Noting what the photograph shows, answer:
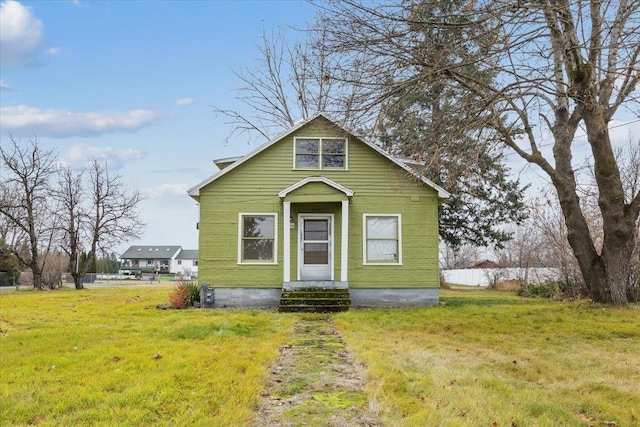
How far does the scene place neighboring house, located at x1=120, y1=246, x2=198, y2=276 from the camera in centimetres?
9000

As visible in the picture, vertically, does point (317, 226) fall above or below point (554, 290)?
above

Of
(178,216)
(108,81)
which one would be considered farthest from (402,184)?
(178,216)

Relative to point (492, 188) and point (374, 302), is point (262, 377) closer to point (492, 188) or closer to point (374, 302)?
point (374, 302)

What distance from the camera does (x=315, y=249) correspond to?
15531 millimetres

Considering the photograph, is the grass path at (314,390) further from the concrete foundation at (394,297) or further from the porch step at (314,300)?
the concrete foundation at (394,297)

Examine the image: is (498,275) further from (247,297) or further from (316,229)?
(247,297)

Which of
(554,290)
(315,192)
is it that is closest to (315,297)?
(315,192)

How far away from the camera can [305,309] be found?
13812 mm

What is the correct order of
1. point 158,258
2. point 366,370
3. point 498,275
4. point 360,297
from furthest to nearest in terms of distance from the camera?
1. point 158,258
2. point 498,275
3. point 360,297
4. point 366,370

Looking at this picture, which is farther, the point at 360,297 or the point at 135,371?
the point at 360,297

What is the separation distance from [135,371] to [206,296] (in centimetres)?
937

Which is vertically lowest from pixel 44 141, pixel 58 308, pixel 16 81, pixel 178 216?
pixel 58 308

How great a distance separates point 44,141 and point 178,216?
11.8 m

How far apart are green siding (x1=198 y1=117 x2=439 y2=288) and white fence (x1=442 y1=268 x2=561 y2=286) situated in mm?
9284
